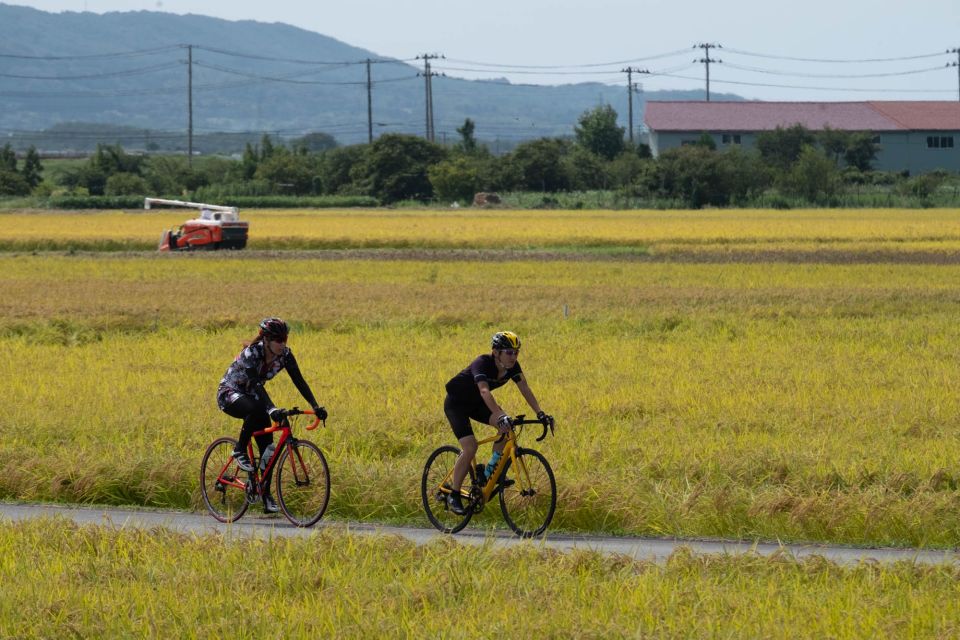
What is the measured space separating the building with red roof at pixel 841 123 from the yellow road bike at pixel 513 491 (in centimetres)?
12459

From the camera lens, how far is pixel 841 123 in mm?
144125

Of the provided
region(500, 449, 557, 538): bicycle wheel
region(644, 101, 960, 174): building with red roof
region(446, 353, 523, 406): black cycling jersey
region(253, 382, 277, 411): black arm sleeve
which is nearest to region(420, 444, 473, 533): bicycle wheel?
region(500, 449, 557, 538): bicycle wheel

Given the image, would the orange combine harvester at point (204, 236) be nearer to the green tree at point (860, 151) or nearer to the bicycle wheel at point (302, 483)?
the bicycle wheel at point (302, 483)

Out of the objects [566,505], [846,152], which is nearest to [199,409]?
[566,505]

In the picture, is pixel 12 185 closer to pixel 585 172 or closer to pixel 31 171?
pixel 31 171

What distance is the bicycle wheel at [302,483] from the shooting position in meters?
13.0

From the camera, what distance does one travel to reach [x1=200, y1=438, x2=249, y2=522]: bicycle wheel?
13.6 metres

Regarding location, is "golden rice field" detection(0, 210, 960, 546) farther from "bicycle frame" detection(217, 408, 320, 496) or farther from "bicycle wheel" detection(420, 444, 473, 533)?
"bicycle frame" detection(217, 408, 320, 496)

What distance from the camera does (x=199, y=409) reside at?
18.3 meters

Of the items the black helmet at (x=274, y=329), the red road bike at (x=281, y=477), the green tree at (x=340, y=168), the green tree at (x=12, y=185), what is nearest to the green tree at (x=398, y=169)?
the green tree at (x=340, y=168)

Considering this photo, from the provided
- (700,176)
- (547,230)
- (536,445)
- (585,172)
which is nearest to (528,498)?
(536,445)

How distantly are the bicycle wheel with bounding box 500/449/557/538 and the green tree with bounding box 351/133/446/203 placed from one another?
4174 inches

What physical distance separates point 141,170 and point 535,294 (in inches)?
4602

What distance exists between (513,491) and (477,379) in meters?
1.22
